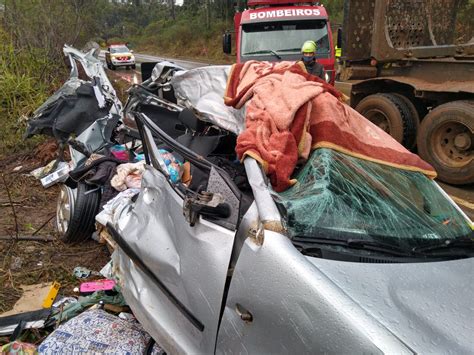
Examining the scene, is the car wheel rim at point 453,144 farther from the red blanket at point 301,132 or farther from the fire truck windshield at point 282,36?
the red blanket at point 301,132

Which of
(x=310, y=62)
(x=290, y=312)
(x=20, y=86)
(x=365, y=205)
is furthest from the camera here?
(x=20, y=86)

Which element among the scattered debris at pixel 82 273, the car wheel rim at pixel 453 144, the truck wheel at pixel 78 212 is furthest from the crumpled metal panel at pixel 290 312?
the car wheel rim at pixel 453 144

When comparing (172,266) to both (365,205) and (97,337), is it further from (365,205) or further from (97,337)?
(365,205)

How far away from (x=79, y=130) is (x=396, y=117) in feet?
14.5

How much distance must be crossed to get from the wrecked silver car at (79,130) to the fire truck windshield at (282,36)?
264cm

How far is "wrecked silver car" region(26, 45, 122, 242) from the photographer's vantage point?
3625 mm

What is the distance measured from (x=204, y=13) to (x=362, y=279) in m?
44.3

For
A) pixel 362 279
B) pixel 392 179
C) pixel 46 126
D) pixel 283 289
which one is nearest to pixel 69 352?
pixel 283 289

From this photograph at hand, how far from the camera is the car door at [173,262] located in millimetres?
1812

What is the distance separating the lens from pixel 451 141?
552cm

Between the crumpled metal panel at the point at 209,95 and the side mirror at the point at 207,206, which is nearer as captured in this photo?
the side mirror at the point at 207,206

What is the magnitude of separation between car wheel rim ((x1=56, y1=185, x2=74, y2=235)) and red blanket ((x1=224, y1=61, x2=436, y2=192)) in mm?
1891

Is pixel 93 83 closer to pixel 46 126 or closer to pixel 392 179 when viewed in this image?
pixel 46 126

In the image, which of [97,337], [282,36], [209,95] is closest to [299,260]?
[97,337]
